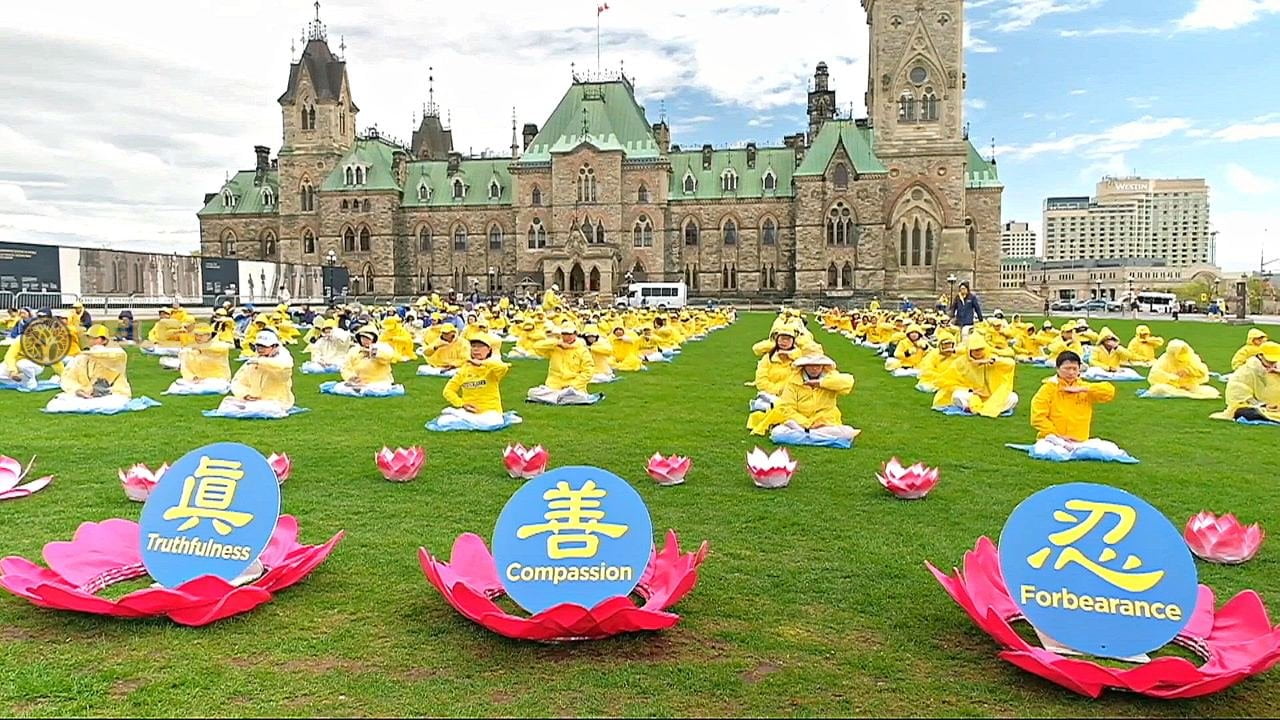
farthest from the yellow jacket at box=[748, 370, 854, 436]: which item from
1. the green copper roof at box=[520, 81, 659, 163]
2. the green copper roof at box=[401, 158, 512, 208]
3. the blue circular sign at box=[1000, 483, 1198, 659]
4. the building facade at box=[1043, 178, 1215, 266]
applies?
→ the building facade at box=[1043, 178, 1215, 266]

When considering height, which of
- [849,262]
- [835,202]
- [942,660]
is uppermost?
[835,202]

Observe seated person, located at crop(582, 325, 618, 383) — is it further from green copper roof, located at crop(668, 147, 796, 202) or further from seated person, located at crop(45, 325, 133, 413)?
green copper roof, located at crop(668, 147, 796, 202)

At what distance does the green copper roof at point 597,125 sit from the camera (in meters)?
65.9

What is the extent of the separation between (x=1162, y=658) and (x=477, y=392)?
31.1 ft

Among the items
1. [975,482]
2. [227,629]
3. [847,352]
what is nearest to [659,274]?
[847,352]

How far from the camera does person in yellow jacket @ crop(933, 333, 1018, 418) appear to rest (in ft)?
46.0

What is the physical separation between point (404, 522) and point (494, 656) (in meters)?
2.95

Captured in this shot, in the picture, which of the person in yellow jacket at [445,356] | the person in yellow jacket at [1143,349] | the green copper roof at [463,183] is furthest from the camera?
the green copper roof at [463,183]

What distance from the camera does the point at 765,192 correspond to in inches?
2660

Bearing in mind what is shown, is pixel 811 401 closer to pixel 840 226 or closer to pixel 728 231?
pixel 840 226

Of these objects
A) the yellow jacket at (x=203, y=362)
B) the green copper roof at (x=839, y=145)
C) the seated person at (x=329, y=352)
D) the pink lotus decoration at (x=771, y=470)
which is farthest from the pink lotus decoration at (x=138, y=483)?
the green copper roof at (x=839, y=145)

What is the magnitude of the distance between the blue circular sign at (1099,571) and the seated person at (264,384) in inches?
435

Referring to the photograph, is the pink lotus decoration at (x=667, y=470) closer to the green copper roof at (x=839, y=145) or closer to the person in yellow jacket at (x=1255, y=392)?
the person in yellow jacket at (x=1255, y=392)

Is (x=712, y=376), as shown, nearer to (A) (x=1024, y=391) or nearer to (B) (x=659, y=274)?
(A) (x=1024, y=391)
